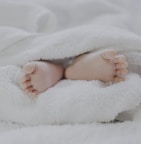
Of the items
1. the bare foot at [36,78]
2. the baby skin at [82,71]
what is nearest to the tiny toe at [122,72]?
the baby skin at [82,71]

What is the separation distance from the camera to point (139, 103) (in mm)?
848

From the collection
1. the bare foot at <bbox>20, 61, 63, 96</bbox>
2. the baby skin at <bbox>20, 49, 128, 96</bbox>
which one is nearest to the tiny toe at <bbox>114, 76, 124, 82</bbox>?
the baby skin at <bbox>20, 49, 128, 96</bbox>

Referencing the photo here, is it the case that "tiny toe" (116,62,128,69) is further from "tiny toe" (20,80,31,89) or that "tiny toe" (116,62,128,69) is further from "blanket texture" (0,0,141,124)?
"tiny toe" (20,80,31,89)

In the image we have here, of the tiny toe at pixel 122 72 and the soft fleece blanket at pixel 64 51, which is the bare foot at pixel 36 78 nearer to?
the soft fleece blanket at pixel 64 51

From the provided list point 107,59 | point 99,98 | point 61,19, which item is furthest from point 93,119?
point 61,19

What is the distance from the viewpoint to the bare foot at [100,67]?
0.86m

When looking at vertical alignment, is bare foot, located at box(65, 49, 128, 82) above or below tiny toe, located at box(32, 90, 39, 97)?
above

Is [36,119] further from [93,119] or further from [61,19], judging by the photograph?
[61,19]

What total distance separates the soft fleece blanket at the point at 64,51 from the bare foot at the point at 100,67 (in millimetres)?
25

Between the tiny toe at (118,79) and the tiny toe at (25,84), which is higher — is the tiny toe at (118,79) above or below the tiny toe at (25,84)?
above

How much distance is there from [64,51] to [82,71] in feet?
0.29

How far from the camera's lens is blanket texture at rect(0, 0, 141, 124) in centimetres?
82

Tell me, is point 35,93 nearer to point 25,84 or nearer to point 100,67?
point 25,84

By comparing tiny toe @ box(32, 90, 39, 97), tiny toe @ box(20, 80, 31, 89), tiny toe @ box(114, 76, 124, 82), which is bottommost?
tiny toe @ box(32, 90, 39, 97)
